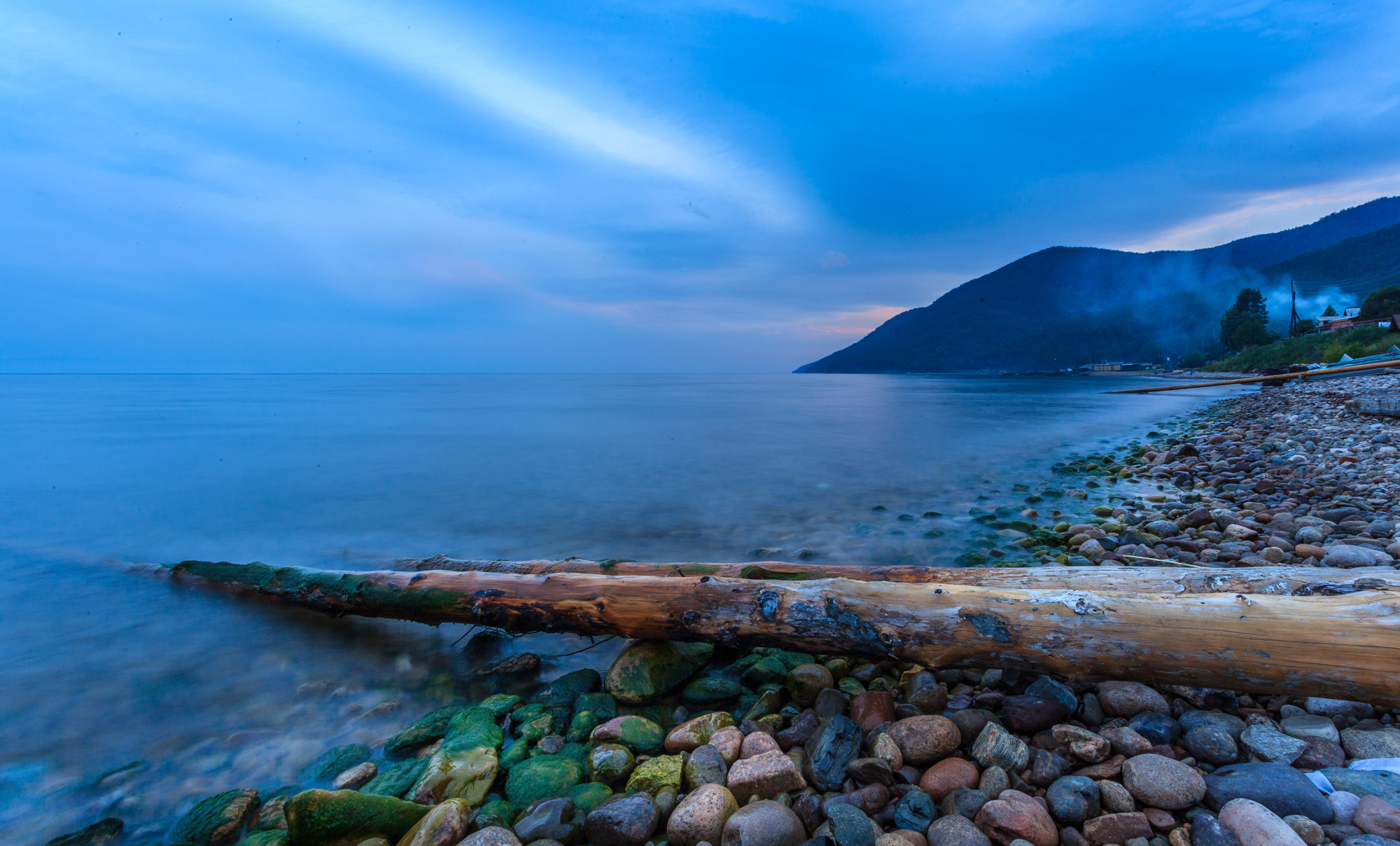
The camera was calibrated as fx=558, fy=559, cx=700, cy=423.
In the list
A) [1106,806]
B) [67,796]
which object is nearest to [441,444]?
[67,796]

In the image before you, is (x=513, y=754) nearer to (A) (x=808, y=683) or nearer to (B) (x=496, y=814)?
(B) (x=496, y=814)

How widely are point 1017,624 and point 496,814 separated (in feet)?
9.01

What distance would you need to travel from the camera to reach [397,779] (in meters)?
2.99

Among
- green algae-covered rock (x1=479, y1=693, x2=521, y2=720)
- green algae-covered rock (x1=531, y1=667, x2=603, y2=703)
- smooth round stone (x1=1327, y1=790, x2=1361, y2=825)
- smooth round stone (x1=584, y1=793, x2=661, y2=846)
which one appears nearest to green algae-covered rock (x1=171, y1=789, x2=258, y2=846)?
green algae-covered rock (x1=479, y1=693, x2=521, y2=720)

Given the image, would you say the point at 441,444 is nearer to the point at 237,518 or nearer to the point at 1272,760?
the point at 237,518

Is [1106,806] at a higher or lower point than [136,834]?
higher

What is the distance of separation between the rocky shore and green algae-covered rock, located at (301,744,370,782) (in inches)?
0.5

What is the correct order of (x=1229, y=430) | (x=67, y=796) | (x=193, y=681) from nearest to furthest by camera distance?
(x=67, y=796)
(x=193, y=681)
(x=1229, y=430)

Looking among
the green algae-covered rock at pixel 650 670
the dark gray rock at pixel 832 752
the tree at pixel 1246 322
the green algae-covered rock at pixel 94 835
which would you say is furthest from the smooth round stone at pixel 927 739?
the tree at pixel 1246 322

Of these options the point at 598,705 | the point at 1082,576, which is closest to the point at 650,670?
the point at 598,705

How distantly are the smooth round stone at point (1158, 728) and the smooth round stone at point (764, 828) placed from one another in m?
1.63

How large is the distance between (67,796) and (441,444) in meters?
17.1

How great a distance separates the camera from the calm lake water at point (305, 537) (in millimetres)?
3613

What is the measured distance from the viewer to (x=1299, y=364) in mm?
40812
